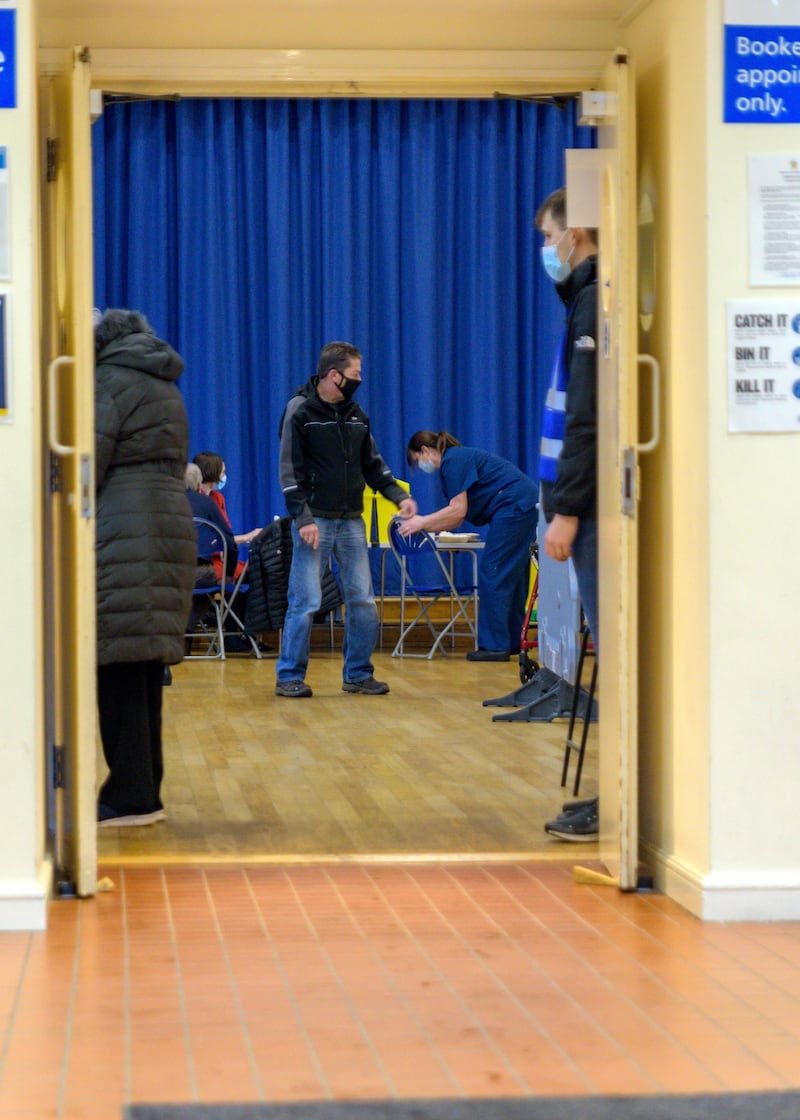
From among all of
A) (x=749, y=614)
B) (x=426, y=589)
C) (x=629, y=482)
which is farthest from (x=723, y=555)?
Result: (x=426, y=589)

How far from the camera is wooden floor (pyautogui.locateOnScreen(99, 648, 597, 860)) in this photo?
4.39 m

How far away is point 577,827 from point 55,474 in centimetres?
172

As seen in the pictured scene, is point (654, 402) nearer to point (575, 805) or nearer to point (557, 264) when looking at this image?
point (557, 264)

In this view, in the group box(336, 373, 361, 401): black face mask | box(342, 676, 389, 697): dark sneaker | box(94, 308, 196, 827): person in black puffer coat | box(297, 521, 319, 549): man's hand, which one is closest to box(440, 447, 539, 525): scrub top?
box(342, 676, 389, 697): dark sneaker

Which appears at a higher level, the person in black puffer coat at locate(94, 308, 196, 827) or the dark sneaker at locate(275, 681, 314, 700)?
the person in black puffer coat at locate(94, 308, 196, 827)

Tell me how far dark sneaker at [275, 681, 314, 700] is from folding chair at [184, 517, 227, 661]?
70 cm

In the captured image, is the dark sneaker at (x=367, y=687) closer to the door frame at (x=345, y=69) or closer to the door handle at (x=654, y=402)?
the door frame at (x=345, y=69)

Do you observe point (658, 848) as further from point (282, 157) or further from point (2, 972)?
point (282, 157)

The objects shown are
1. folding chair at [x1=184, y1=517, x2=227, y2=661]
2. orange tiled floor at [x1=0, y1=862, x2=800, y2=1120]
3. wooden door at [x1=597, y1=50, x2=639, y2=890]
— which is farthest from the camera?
folding chair at [x1=184, y1=517, x2=227, y2=661]

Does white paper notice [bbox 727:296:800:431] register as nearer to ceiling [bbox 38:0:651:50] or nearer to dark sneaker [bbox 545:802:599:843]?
ceiling [bbox 38:0:651:50]

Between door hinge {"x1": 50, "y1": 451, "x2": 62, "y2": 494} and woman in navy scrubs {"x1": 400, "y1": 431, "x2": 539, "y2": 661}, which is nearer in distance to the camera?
door hinge {"x1": 50, "y1": 451, "x2": 62, "y2": 494}

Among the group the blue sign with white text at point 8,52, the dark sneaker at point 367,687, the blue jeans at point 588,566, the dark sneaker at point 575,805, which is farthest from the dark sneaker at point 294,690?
the blue sign with white text at point 8,52

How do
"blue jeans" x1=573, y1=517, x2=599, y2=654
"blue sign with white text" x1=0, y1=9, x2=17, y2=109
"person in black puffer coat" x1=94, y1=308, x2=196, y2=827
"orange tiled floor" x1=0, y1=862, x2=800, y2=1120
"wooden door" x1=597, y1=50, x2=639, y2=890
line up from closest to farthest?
"orange tiled floor" x1=0, y1=862, x2=800, y2=1120 < "blue sign with white text" x1=0, y1=9, x2=17, y2=109 < "wooden door" x1=597, y1=50, x2=639, y2=890 < "blue jeans" x1=573, y1=517, x2=599, y2=654 < "person in black puffer coat" x1=94, y1=308, x2=196, y2=827

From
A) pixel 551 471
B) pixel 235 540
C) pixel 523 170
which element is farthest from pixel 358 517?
pixel 523 170
